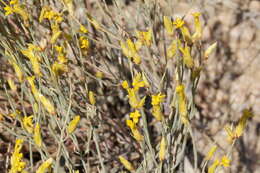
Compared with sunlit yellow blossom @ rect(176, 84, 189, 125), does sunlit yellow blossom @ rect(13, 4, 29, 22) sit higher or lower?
higher

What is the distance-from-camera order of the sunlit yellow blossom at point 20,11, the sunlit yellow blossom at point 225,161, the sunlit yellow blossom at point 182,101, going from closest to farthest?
the sunlit yellow blossom at point 182,101 < the sunlit yellow blossom at point 225,161 < the sunlit yellow blossom at point 20,11

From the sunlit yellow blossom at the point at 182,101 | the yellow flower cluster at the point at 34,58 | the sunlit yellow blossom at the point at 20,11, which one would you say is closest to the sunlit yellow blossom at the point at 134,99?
the sunlit yellow blossom at the point at 182,101

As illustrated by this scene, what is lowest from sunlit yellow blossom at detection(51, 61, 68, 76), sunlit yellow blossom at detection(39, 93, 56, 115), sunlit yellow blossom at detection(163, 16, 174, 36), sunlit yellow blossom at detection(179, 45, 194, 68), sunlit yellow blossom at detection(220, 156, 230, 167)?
sunlit yellow blossom at detection(220, 156, 230, 167)

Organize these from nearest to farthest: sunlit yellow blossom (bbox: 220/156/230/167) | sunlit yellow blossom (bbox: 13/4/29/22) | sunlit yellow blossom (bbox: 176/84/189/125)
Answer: sunlit yellow blossom (bbox: 176/84/189/125) → sunlit yellow blossom (bbox: 220/156/230/167) → sunlit yellow blossom (bbox: 13/4/29/22)

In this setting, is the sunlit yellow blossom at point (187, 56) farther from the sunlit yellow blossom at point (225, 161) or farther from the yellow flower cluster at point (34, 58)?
the yellow flower cluster at point (34, 58)

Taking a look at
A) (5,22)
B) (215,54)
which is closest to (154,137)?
(215,54)

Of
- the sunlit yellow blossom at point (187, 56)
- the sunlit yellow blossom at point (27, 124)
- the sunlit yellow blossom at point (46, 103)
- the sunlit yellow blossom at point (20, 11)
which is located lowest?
the sunlit yellow blossom at point (27, 124)

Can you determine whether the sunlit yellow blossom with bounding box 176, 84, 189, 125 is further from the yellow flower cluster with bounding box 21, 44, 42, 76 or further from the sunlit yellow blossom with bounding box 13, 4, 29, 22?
the sunlit yellow blossom with bounding box 13, 4, 29, 22

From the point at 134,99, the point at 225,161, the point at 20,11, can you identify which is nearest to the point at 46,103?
the point at 134,99

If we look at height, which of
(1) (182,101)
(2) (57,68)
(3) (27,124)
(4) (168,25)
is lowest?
(3) (27,124)

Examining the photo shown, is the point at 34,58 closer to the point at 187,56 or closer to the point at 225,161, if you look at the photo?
the point at 187,56

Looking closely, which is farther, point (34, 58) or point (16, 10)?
point (16, 10)

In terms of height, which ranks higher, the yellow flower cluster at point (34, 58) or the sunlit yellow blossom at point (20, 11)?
the sunlit yellow blossom at point (20, 11)

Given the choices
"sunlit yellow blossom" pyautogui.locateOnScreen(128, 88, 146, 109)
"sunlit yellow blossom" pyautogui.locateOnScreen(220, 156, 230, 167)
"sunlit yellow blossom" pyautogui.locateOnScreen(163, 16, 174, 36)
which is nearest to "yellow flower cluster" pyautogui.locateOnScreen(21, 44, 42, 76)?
"sunlit yellow blossom" pyautogui.locateOnScreen(128, 88, 146, 109)
